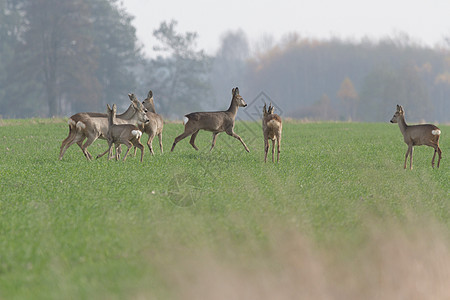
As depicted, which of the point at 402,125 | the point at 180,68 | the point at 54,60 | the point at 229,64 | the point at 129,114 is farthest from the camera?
the point at 229,64

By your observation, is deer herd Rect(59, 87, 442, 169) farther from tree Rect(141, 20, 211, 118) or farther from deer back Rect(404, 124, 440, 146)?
tree Rect(141, 20, 211, 118)

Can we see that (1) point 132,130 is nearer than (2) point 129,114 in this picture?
Yes

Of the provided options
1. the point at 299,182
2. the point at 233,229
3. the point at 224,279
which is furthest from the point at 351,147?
the point at 224,279

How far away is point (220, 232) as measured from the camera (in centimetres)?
769

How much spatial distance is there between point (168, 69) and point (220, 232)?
249 ft

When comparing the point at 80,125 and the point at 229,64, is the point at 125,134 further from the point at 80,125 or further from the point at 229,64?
the point at 229,64

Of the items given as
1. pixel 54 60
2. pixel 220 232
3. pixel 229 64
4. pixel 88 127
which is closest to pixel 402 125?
pixel 88 127

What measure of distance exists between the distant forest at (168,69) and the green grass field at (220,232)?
33.9m

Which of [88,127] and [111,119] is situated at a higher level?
[111,119]

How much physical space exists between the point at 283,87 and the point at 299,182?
105 meters

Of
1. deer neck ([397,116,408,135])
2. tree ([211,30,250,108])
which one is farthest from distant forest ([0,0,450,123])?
deer neck ([397,116,408,135])

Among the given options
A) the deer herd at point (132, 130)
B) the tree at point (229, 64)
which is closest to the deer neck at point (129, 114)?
the deer herd at point (132, 130)

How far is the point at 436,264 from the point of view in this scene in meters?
6.51

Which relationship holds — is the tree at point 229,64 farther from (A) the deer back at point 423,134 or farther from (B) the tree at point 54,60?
(A) the deer back at point 423,134
